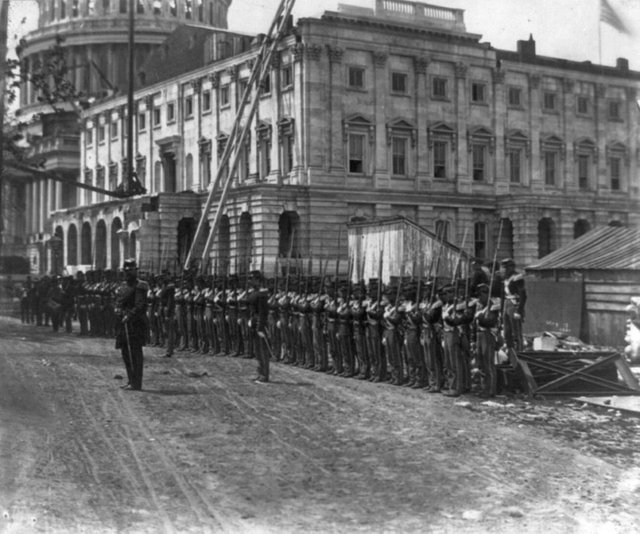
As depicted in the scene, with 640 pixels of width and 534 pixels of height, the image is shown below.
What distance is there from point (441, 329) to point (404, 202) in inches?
1252

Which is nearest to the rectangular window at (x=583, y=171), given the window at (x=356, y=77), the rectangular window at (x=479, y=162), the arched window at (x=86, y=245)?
the rectangular window at (x=479, y=162)

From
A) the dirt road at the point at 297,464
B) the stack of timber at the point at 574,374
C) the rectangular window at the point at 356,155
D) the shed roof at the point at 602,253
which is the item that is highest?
the rectangular window at the point at 356,155

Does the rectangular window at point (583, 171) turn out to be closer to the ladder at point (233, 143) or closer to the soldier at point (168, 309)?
the ladder at point (233, 143)

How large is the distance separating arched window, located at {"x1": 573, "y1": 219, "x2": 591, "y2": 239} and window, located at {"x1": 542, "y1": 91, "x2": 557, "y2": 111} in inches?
262

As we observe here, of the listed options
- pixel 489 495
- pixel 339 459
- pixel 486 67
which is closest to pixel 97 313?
pixel 339 459

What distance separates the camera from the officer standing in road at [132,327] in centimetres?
1438

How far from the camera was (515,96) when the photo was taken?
49406 mm

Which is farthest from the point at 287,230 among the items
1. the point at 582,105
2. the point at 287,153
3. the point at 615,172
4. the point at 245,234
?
the point at 615,172

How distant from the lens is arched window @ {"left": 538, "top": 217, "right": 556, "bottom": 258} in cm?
4932

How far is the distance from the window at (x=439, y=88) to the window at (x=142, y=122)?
68.1 ft

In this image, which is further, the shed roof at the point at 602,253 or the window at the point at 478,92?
the window at the point at 478,92

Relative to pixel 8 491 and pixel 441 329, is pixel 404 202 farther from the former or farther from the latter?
pixel 8 491

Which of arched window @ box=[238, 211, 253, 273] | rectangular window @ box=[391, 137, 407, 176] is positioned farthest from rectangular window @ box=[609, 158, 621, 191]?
arched window @ box=[238, 211, 253, 273]

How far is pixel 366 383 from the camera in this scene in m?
15.6
